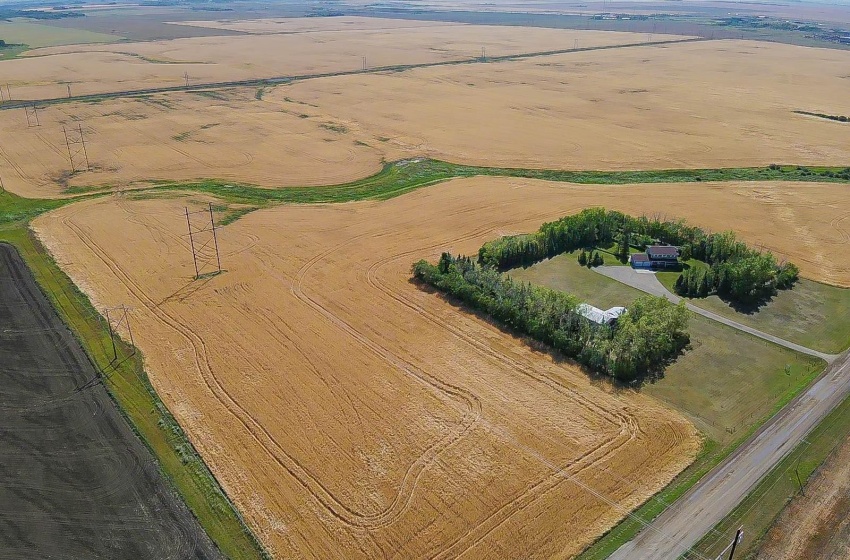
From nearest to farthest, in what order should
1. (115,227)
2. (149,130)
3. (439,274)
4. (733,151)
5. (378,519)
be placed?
1. (378,519)
2. (439,274)
3. (115,227)
4. (733,151)
5. (149,130)

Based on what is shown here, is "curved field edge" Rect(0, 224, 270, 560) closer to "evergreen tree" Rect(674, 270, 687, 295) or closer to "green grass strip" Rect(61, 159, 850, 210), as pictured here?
"green grass strip" Rect(61, 159, 850, 210)

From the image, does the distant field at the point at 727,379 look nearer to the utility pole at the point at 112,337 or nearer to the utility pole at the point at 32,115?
the utility pole at the point at 112,337

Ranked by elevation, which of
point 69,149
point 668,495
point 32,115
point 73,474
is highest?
point 32,115

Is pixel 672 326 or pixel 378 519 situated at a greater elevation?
pixel 672 326

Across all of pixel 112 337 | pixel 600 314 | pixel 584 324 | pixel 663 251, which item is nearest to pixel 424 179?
pixel 663 251

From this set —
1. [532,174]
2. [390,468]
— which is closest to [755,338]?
[390,468]

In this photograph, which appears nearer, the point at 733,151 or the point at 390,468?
the point at 390,468

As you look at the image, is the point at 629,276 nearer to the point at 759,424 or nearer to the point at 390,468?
the point at 759,424

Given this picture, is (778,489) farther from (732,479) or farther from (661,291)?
(661,291)
